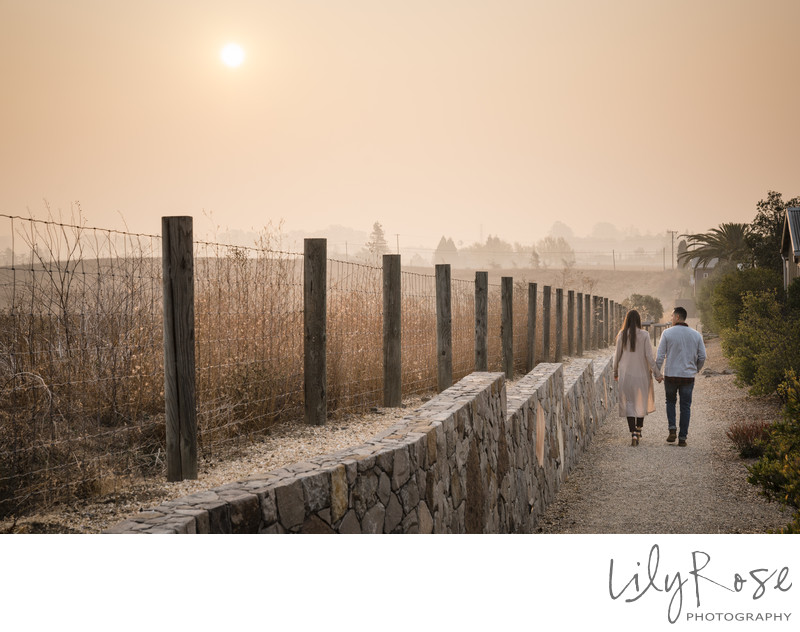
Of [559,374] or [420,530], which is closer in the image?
[420,530]

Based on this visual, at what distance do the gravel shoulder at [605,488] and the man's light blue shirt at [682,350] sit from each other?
0.74 metres

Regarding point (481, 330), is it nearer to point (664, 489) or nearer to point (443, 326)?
point (443, 326)

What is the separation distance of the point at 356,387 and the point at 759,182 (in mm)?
3336

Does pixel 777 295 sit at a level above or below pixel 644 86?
below

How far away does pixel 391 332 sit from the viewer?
6262 millimetres

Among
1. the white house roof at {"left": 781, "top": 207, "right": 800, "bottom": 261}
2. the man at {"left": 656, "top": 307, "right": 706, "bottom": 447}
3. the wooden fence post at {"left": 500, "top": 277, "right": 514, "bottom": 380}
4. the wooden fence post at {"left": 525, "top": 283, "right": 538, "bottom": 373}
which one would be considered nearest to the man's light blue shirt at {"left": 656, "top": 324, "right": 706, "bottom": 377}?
the man at {"left": 656, "top": 307, "right": 706, "bottom": 447}

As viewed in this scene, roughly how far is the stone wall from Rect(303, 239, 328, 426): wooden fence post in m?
1.36

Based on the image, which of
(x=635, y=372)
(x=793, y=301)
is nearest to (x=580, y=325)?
(x=793, y=301)

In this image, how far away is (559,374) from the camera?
6.30 meters

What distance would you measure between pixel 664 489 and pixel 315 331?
2793mm

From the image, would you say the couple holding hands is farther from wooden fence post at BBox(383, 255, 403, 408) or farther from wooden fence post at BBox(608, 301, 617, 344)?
wooden fence post at BBox(608, 301, 617, 344)
